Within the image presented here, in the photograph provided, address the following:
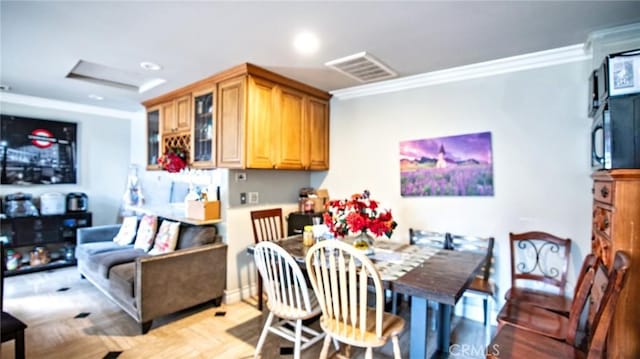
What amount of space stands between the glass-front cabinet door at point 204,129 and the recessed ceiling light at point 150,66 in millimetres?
531

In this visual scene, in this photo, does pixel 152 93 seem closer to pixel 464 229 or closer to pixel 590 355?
pixel 464 229

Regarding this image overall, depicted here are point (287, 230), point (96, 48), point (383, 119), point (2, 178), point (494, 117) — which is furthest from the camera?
point (2, 178)

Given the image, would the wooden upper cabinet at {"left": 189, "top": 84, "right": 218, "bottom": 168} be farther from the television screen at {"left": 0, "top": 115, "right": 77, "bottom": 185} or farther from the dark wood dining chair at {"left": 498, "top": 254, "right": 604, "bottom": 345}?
the dark wood dining chair at {"left": 498, "top": 254, "right": 604, "bottom": 345}

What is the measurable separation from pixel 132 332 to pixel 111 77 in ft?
9.18

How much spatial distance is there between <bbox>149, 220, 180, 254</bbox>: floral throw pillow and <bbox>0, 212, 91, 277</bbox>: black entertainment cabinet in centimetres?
213

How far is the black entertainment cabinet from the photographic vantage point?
4.27 m

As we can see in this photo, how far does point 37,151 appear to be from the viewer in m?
4.61

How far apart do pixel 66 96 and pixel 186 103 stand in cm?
201

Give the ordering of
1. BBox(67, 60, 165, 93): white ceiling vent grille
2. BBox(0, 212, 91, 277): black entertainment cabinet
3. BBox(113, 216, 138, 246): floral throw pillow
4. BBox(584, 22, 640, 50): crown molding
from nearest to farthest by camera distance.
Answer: BBox(584, 22, 640, 50): crown molding → BBox(67, 60, 165, 93): white ceiling vent grille → BBox(113, 216, 138, 246): floral throw pillow → BBox(0, 212, 91, 277): black entertainment cabinet

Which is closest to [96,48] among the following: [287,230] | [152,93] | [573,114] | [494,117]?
[152,93]

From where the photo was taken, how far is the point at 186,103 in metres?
3.81

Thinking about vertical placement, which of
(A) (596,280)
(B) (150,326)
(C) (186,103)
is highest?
(C) (186,103)

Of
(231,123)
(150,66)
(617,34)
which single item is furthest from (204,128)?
(617,34)

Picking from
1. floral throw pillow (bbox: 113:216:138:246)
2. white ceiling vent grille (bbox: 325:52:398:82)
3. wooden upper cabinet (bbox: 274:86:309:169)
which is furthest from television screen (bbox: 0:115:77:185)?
white ceiling vent grille (bbox: 325:52:398:82)
